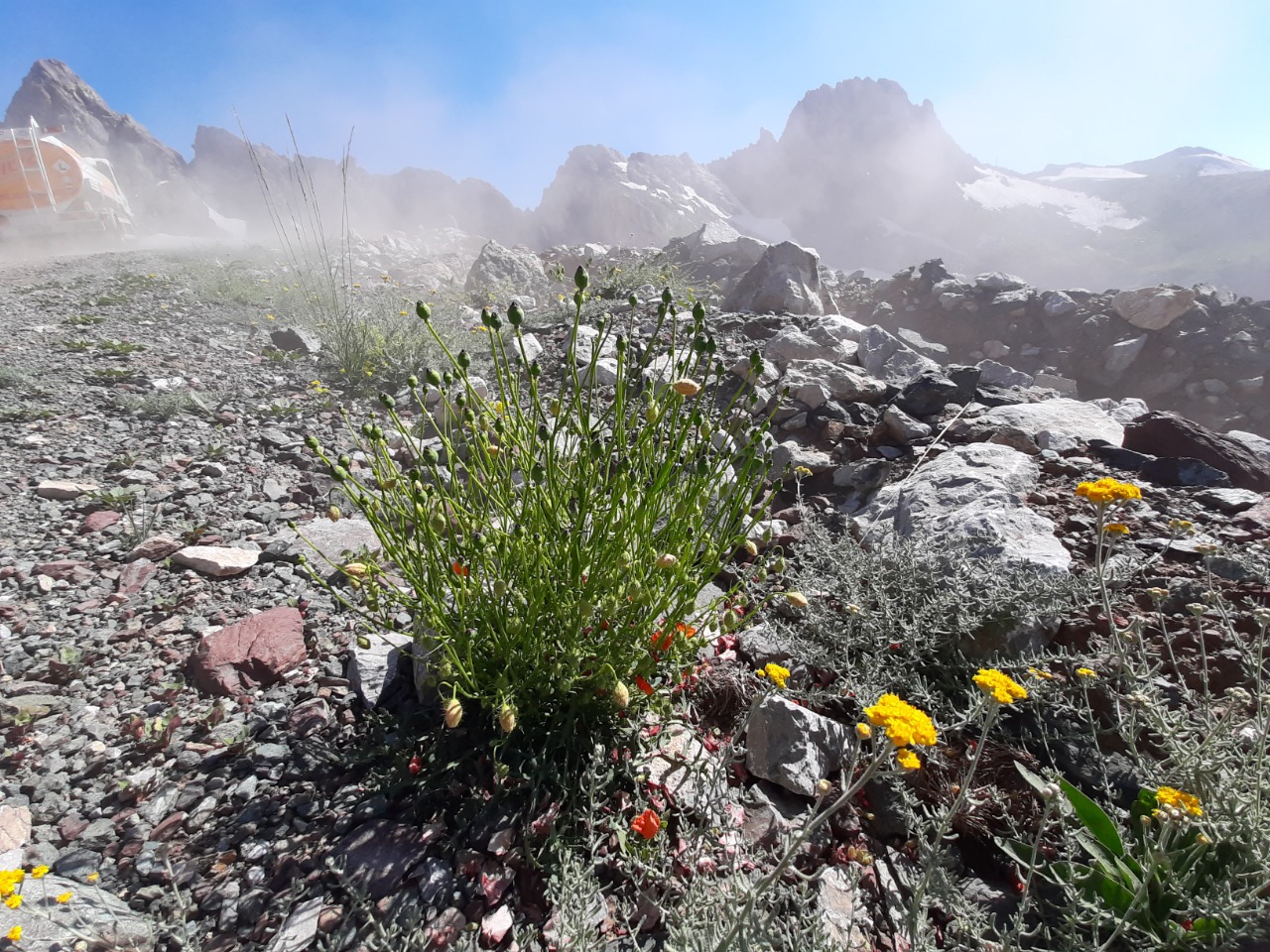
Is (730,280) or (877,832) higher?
(730,280)

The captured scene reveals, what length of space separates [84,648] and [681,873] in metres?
2.29

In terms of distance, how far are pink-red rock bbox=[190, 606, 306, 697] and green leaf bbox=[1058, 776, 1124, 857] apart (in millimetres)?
2413

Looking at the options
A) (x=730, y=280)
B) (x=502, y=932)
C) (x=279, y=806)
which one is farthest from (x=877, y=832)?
(x=730, y=280)

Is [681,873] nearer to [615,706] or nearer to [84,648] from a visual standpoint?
[615,706]

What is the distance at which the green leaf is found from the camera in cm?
137

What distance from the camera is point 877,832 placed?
5.55 feet

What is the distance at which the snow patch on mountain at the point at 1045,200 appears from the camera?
3628cm

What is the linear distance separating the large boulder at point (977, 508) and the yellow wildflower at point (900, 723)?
1.55 meters

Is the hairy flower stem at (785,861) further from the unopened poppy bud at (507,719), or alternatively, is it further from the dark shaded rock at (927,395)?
the dark shaded rock at (927,395)

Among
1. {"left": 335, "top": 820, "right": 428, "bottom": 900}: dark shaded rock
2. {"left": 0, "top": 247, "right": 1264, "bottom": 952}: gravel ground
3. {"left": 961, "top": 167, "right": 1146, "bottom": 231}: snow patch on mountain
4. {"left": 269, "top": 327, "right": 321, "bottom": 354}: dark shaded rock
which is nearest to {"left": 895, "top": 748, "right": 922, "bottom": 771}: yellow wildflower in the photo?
{"left": 0, "top": 247, "right": 1264, "bottom": 952}: gravel ground

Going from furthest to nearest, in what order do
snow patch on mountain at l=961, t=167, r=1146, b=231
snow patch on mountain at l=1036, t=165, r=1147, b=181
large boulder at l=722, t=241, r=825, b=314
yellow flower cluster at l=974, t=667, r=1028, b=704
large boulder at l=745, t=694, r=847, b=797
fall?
snow patch on mountain at l=1036, t=165, r=1147, b=181 < snow patch on mountain at l=961, t=167, r=1146, b=231 < large boulder at l=722, t=241, r=825, b=314 < large boulder at l=745, t=694, r=847, b=797 < yellow flower cluster at l=974, t=667, r=1028, b=704

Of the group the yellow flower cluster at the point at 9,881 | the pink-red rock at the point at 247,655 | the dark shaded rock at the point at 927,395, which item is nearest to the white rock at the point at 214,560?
the pink-red rock at the point at 247,655

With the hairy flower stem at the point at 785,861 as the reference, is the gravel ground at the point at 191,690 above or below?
below

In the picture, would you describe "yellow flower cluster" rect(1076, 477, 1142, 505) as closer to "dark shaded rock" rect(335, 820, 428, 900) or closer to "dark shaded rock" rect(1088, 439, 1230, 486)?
"dark shaded rock" rect(335, 820, 428, 900)
